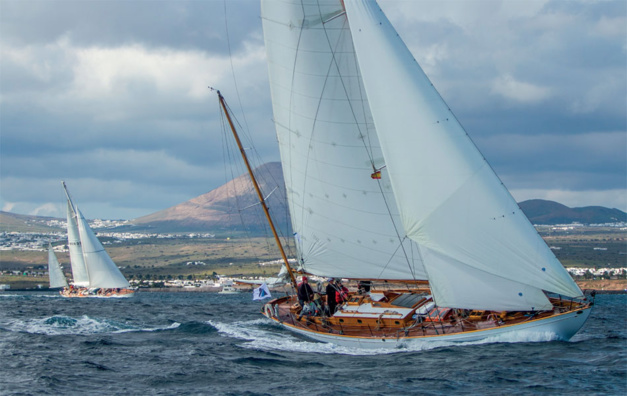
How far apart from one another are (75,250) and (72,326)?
8187 cm

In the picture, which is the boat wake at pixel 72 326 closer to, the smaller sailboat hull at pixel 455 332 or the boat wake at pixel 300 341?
the boat wake at pixel 300 341

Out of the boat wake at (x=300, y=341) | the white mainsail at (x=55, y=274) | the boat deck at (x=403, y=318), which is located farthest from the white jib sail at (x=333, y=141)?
the white mainsail at (x=55, y=274)

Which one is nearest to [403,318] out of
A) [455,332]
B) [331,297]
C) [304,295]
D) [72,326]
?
[455,332]

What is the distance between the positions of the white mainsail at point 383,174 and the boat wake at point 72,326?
59.3ft

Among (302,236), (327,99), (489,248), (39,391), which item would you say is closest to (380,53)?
(327,99)

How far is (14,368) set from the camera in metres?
39.5

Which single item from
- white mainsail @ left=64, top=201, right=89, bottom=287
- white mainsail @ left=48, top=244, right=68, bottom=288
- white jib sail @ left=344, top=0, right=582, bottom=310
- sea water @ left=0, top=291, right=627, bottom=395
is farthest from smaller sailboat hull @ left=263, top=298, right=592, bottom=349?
white mainsail @ left=48, top=244, right=68, bottom=288

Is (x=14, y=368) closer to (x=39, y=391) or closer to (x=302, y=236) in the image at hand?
(x=39, y=391)

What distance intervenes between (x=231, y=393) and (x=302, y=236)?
20630 mm

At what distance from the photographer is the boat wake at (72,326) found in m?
57.3

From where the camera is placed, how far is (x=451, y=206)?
37906 millimetres

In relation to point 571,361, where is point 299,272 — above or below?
above

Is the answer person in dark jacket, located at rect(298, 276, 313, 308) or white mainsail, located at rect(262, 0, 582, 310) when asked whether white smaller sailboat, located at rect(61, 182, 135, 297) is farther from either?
white mainsail, located at rect(262, 0, 582, 310)

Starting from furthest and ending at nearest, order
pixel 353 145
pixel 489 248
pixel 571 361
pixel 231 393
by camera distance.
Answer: pixel 353 145 → pixel 489 248 → pixel 571 361 → pixel 231 393
